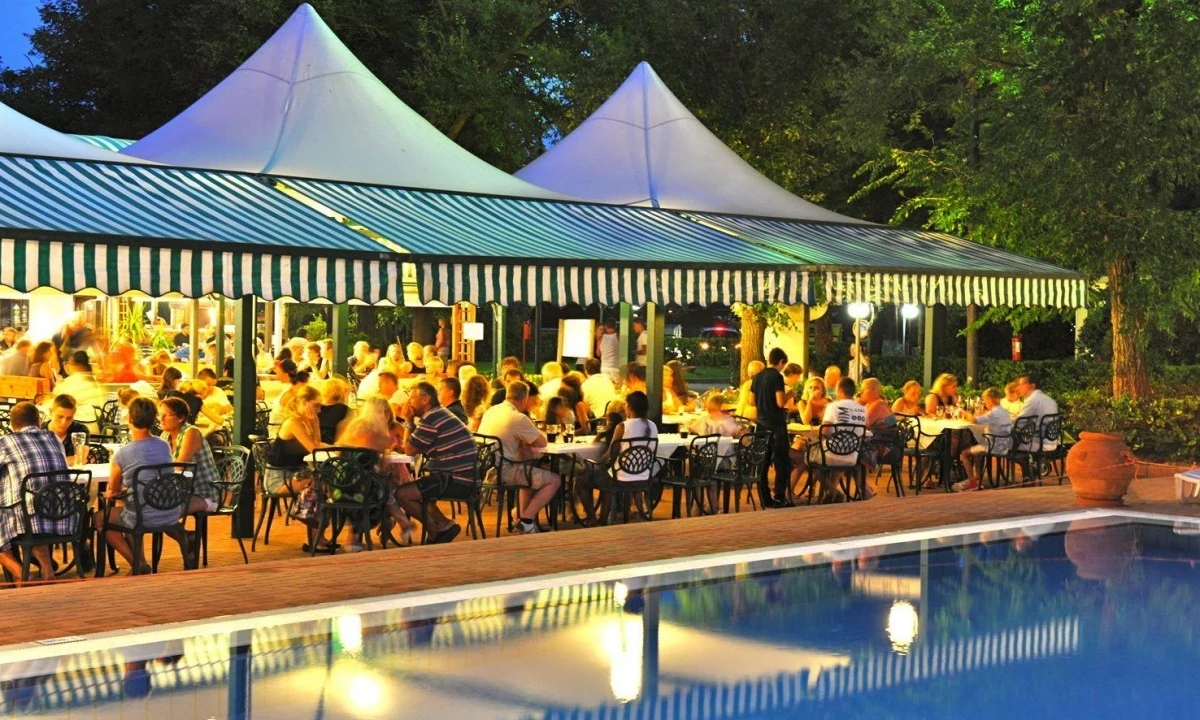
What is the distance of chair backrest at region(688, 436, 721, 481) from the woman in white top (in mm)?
643

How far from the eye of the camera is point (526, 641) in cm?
819

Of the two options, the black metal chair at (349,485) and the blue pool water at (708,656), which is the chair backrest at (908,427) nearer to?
the blue pool water at (708,656)

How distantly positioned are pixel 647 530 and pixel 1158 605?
3.76m

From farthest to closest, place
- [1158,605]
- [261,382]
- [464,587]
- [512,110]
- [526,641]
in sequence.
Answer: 1. [512,110]
2. [261,382]
3. [1158,605]
4. [464,587]
5. [526,641]

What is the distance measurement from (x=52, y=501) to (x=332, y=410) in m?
3.67

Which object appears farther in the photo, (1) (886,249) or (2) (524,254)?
(1) (886,249)

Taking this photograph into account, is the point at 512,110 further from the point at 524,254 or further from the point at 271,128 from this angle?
the point at 524,254

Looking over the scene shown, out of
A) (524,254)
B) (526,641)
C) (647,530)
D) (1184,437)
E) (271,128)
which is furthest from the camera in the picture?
(1184,437)

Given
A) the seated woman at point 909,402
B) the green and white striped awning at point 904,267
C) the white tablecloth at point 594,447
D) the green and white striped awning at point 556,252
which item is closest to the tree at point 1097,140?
the green and white striped awning at point 904,267

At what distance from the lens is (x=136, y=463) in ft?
32.7

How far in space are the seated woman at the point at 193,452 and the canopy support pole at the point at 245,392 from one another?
4.73ft

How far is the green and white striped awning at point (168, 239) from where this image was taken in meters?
10.5

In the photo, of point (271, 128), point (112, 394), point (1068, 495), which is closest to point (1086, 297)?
point (1068, 495)

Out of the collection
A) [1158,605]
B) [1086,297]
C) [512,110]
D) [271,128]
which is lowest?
[1158,605]
